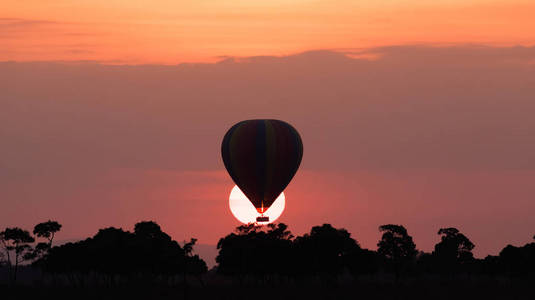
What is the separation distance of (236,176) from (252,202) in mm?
3210

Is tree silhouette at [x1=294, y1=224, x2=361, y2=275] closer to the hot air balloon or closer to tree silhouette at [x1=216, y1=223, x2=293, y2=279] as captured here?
tree silhouette at [x1=216, y1=223, x2=293, y2=279]

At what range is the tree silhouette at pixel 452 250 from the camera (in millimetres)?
183663

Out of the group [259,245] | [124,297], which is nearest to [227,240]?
[259,245]

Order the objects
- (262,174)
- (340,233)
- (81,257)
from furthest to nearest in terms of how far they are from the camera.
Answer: (340,233), (81,257), (262,174)

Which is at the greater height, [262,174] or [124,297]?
[262,174]

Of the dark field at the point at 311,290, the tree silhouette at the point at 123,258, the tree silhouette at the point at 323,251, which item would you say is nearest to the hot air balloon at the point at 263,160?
the dark field at the point at 311,290

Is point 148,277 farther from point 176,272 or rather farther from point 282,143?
point 282,143

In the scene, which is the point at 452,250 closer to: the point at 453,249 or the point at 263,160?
the point at 453,249

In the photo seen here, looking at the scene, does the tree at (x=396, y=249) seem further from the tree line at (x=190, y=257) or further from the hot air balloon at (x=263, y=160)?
the hot air balloon at (x=263, y=160)

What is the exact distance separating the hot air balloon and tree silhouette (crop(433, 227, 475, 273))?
234ft

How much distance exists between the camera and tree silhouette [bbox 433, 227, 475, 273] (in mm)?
183663

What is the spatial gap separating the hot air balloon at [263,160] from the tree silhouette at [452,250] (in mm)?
71335

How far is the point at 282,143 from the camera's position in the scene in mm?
117688

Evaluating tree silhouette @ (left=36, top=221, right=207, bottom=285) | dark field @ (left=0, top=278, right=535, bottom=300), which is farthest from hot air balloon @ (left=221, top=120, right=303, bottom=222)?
tree silhouette @ (left=36, top=221, right=207, bottom=285)
